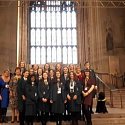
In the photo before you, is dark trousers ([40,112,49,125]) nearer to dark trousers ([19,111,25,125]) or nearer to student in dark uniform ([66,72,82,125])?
dark trousers ([19,111,25,125])

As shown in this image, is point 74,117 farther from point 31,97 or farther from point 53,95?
point 31,97

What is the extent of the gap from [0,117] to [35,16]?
14.6 metres

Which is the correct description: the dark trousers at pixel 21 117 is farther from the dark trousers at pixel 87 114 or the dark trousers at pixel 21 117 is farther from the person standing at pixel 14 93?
the dark trousers at pixel 87 114

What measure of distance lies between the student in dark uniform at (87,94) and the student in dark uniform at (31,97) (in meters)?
1.30

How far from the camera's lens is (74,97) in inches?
324

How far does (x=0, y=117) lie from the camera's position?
356 inches

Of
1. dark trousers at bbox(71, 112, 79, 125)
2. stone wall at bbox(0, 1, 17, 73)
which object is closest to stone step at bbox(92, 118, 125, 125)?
dark trousers at bbox(71, 112, 79, 125)

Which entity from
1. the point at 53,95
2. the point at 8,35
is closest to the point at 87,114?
the point at 53,95

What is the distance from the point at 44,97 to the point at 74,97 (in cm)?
78

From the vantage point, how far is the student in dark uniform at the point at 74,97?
8.26 metres

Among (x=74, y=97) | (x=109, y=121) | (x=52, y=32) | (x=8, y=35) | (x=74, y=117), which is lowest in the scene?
(x=109, y=121)

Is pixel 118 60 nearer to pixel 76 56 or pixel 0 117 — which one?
pixel 76 56

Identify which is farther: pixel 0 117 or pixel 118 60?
pixel 118 60

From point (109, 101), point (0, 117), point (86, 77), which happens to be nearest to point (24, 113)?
point (0, 117)
